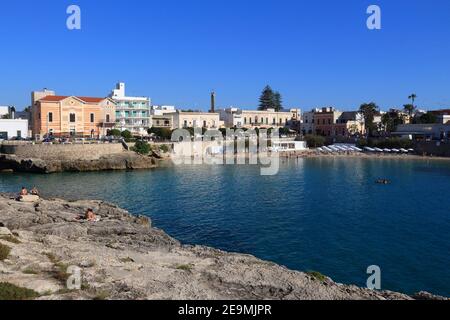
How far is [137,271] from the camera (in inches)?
599

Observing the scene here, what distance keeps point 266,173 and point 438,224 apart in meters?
33.7

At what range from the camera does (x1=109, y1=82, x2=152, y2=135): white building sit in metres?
89.7

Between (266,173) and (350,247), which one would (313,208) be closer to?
(350,247)

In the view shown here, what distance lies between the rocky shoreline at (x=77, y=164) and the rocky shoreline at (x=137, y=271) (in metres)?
41.0

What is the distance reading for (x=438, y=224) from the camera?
31.4 metres

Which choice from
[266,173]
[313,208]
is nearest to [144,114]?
[266,173]

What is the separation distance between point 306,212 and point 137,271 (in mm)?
22509

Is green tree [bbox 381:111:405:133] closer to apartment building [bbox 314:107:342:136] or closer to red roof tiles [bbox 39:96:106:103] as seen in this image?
apartment building [bbox 314:107:342:136]

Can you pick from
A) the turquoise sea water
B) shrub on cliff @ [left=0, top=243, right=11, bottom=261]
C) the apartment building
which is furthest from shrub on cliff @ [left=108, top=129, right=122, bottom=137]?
shrub on cliff @ [left=0, top=243, right=11, bottom=261]

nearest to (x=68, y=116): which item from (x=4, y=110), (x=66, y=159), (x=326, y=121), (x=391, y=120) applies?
(x=66, y=159)

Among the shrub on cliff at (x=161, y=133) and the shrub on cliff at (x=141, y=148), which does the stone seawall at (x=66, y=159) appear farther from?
the shrub on cliff at (x=161, y=133)

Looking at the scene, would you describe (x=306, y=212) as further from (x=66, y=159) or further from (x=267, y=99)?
(x=267, y=99)

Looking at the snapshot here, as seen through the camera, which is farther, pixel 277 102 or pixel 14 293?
pixel 277 102

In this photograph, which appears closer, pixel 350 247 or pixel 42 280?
pixel 42 280
